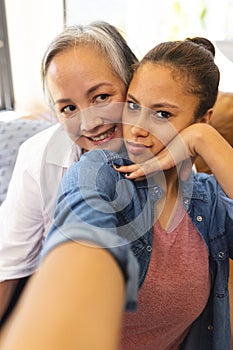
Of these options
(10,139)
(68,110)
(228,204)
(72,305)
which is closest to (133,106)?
(68,110)

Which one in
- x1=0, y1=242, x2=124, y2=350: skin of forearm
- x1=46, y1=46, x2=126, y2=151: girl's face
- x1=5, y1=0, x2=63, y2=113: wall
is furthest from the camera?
x1=5, y1=0, x2=63, y2=113: wall

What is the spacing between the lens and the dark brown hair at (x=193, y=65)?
0.70 m

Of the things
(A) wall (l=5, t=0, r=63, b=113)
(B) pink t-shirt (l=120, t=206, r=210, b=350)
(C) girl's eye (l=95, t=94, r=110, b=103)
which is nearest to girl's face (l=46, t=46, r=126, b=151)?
(C) girl's eye (l=95, t=94, r=110, b=103)

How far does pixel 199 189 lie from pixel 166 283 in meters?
0.23

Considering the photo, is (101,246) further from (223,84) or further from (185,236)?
(223,84)

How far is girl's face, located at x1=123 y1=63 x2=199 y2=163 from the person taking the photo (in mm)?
694

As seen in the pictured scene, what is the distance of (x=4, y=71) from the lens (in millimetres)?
2588

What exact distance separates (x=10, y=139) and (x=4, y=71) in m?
1.32

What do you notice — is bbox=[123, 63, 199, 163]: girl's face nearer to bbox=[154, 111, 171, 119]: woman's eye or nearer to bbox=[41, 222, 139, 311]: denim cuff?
bbox=[154, 111, 171, 119]: woman's eye

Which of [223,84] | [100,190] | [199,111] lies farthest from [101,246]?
[223,84]

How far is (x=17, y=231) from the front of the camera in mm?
882

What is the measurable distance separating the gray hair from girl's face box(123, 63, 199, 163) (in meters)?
0.10

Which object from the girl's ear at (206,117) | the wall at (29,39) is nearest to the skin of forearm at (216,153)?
the girl's ear at (206,117)

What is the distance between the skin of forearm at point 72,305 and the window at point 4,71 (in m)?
2.39
